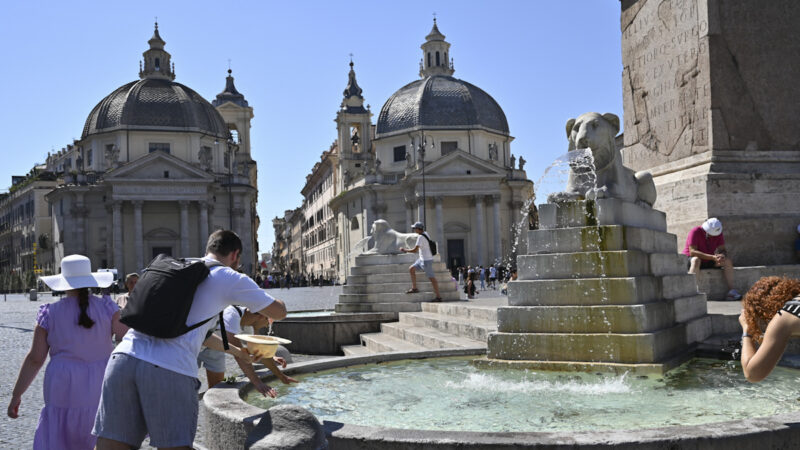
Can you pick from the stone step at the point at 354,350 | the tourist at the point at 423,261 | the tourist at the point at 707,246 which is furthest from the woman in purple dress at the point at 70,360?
the tourist at the point at 423,261

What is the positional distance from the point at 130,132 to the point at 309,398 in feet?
206

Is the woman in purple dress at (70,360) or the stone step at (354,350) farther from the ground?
the woman in purple dress at (70,360)

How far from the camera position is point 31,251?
279ft

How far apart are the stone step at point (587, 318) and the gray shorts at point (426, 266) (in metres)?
6.96

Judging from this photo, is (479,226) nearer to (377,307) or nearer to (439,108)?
(439,108)

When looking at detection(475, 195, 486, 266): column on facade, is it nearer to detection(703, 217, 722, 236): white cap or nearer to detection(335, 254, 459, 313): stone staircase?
detection(335, 254, 459, 313): stone staircase

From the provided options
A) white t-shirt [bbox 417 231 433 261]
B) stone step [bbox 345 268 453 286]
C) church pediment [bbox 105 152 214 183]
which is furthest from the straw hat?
church pediment [bbox 105 152 214 183]

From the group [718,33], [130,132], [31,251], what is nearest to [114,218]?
[130,132]

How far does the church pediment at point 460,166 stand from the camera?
62.4 meters

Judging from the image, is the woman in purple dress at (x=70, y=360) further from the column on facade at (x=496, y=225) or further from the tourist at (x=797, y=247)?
the column on facade at (x=496, y=225)

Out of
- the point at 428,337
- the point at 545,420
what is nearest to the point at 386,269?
the point at 428,337

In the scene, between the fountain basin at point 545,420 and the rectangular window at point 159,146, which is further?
the rectangular window at point 159,146

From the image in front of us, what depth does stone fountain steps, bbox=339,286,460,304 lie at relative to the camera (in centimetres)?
1409

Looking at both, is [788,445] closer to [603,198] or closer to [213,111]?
[603,198]
